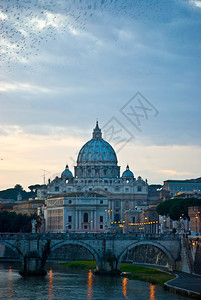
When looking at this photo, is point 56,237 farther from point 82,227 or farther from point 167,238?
point 82,227

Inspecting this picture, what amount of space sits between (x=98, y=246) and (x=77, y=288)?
47.3ft

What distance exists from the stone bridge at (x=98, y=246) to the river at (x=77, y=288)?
2133 millimetres

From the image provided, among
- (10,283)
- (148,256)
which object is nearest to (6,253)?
(148,256)

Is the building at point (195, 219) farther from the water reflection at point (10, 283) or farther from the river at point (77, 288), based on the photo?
the water reflection at point (10, 283)

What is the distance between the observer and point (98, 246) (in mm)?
97438

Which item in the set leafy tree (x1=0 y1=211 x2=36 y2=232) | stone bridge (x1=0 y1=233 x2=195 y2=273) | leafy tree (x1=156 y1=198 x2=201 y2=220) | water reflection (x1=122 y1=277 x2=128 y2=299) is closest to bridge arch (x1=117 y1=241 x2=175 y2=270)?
stone bridge (x1=0 y1=233 x2=195 y2=273)

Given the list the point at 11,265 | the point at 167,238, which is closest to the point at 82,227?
the point at 11,265

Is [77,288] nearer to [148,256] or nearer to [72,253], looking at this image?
[148,256]

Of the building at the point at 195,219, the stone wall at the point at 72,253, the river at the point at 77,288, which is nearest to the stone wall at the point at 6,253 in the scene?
the stone wall at the point at 72,253

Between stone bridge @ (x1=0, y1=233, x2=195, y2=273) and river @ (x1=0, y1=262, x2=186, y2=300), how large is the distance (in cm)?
213

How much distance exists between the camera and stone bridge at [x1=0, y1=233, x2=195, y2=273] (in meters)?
95.1

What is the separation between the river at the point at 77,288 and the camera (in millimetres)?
76875

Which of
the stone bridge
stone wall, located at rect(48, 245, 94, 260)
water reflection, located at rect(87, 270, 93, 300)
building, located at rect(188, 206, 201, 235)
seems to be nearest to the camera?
water reflection, located at rect(87, 270, 93, 300)

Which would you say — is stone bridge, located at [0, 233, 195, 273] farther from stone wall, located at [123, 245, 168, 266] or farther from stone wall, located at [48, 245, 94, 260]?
stone wall, located at [48, 245, 94, 260]
